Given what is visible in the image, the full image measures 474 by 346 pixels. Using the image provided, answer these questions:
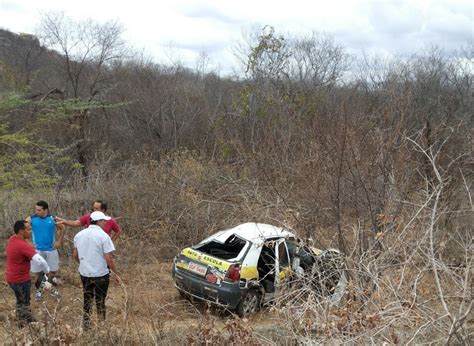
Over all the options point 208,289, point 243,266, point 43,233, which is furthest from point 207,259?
point 43,233

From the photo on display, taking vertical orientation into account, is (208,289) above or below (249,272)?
below

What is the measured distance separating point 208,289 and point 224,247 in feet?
3.23

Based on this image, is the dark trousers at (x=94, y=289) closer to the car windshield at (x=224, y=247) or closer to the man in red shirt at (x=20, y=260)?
the man in red shirt at (x=20, y=260)

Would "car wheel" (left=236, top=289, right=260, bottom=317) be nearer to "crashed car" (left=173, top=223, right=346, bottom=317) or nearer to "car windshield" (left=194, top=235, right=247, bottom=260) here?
"crashed car" (left=173, top=223, right=346, bottom=317)

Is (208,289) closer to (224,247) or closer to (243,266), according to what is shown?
(243,266)

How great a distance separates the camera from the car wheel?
7.47m

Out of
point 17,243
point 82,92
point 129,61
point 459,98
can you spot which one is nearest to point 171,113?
point 82,92

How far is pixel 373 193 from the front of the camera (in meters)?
8.08

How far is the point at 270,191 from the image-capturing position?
10.4 m

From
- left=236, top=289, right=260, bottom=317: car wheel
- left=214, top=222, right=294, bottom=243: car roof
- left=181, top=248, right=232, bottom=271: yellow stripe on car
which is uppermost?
left=214, top=222, right=294, bottom=243: car roof

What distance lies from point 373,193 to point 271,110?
34.5 ft

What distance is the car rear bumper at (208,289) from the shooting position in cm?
732

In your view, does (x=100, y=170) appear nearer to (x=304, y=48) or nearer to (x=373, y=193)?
(x=373, y=193)

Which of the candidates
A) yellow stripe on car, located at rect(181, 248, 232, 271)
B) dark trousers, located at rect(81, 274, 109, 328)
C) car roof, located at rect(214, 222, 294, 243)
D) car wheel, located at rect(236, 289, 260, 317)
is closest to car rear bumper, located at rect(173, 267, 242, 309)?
car wheel, located at rect(236, 289, 260, 317)
